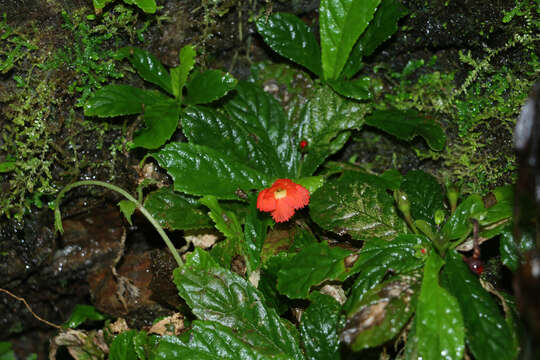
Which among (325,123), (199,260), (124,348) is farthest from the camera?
(325,123)

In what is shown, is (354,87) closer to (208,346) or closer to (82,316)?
(208,346)

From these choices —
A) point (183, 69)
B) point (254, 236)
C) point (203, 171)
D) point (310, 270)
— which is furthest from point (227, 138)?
point (310, 270)

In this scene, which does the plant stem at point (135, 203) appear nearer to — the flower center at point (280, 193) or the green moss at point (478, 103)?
the flower center at point (280, 193)

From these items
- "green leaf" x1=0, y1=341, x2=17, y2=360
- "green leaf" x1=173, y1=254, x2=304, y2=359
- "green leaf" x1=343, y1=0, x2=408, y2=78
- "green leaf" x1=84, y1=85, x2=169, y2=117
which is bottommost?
"green leaf" x1=0, y1=341, x2=17, y2=360

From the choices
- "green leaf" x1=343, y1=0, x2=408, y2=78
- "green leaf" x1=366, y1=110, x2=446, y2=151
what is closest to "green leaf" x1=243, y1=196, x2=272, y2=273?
"green leaf" x1=366, y1=110, x2=446, y2=151

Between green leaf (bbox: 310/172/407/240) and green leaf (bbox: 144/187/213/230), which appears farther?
green leaf (bbox: 144/187/213/230)

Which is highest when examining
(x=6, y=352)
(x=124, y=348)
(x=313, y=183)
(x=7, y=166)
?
(x=7, y=166)

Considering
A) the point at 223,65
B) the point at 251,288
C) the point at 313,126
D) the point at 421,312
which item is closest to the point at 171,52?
the point at 223,65

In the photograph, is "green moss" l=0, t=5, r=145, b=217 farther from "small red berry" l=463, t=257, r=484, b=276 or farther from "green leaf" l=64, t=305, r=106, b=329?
"small red berry" l=463, t=257, r=484, b=276
